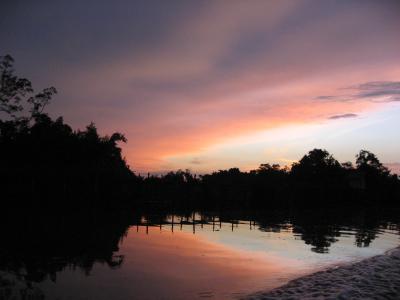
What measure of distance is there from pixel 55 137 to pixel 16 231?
557 inches

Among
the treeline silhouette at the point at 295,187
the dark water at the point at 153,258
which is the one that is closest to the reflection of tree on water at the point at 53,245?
the dark water at the point at 153,258

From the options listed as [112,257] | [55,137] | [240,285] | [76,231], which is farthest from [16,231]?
[55,137]

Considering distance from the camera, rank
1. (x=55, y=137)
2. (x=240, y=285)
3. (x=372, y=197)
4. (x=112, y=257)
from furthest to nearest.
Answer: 1. (x=372, y=197)
2. (x=55, y=137)
3. (x=112, y=257)
4. (x=240, y=285)

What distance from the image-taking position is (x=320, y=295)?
7.97 m

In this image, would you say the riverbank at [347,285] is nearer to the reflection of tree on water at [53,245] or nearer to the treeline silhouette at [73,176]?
the reflection of tree on water at [53,245]

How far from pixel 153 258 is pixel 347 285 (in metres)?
5.27

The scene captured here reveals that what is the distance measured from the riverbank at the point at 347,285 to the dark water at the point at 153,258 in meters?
0.51

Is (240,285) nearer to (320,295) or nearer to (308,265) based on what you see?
(320,295)

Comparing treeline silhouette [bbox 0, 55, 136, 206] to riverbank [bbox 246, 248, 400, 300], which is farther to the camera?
treeline silhouette [bbox 0, 55, 136, 206]

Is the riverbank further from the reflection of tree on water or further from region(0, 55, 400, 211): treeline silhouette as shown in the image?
region(0, 55, 400, 211): treeline silhouette

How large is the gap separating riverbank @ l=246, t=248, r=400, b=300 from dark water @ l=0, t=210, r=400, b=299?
0.51m

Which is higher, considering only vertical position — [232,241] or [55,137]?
[55,137]

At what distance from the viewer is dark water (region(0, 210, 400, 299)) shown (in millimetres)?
8109

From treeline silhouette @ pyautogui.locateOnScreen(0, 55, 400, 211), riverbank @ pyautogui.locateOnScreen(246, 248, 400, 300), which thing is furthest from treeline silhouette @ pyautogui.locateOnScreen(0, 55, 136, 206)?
riverbank @ pyautogui.locateOnScreen(246, 248, 400, 300)
